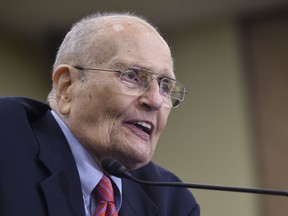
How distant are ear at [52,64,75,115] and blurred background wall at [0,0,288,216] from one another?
1872mm

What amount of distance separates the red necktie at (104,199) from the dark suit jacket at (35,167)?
0.26 feet

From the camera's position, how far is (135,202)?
1529 millimetres

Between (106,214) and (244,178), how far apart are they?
6.17 ft

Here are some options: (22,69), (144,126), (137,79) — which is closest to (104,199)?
(144,126)

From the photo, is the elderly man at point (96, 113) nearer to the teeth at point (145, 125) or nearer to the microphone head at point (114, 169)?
the teeth at point (145, 125)

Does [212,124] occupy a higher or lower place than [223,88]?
lower

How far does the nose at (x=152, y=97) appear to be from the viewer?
4.53 feet

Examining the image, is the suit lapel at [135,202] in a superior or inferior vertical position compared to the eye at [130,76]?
inferior

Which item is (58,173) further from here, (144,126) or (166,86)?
(166,86)

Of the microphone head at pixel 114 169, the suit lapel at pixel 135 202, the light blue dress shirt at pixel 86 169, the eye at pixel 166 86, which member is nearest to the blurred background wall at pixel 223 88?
the suit lapel at pixel 135 202

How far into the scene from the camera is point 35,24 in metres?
3.55

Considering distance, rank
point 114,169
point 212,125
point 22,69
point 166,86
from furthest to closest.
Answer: point 22,69 < point 212,125 < point 166,86 < point 114,169

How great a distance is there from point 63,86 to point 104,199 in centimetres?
30

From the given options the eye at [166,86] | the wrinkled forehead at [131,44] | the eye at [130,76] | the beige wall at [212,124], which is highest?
the wrinkled forehead at [131,44]
